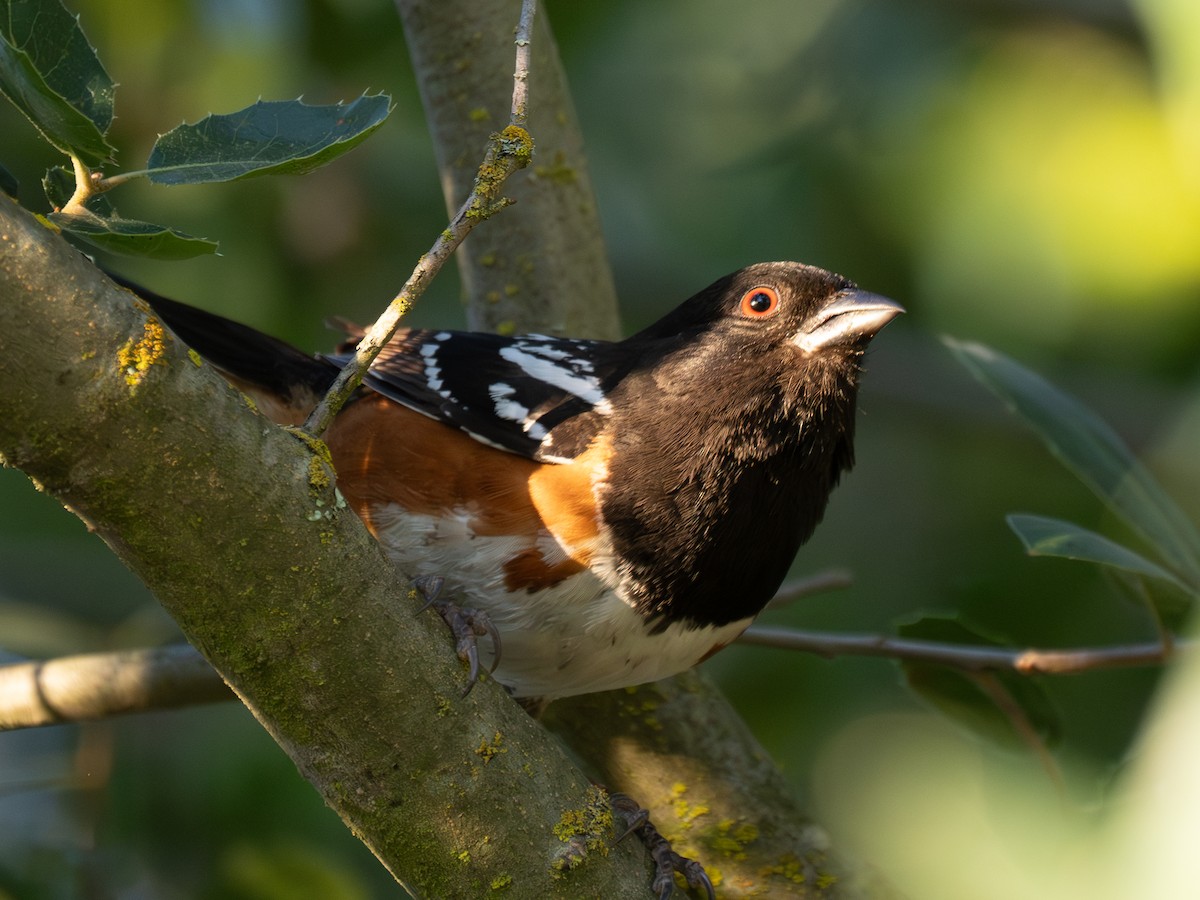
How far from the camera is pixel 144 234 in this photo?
1387 mm

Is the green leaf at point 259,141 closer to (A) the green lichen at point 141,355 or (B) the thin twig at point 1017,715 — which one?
(A) the green lichen at point 141,355

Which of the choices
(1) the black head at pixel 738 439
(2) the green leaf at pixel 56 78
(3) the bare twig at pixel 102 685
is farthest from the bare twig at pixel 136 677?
(2) the green leaf at pixel 56 78

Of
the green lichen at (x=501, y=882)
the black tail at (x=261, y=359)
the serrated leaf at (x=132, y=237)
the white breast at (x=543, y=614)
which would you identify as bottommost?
the green lichen at (x=501, y=882)

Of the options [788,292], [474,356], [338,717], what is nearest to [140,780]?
[474,356]

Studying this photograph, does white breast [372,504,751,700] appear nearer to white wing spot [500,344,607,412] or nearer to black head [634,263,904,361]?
white wing spot [500,344,607,412]

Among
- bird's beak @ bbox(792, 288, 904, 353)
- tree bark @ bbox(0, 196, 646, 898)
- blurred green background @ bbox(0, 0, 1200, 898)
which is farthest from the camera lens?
blurred green background @ bbox(0, 0, 1200, 898)

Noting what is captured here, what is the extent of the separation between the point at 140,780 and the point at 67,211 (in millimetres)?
1886

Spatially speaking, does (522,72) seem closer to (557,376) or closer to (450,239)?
(450,239)

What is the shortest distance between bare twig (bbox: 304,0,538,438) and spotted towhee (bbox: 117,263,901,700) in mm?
570

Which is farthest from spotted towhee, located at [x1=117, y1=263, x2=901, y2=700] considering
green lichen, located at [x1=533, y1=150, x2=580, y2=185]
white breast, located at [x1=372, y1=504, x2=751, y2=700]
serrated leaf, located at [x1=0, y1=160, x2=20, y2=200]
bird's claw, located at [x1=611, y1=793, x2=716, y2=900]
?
serrated leaf, located at [x1=0, y1=160, x2=20, y2=200]

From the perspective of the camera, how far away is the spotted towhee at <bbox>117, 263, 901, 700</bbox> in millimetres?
1989

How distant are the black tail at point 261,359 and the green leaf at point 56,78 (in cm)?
92

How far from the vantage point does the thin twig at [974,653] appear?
2.25 m

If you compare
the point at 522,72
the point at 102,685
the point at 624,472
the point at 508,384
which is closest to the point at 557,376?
the point at 508,384
